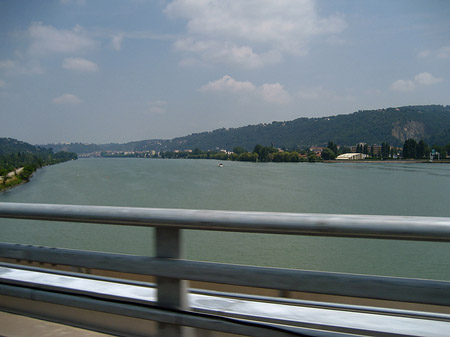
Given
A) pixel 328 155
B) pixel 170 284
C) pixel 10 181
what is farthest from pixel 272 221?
pixel 328 155

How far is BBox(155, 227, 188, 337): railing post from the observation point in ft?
6.57

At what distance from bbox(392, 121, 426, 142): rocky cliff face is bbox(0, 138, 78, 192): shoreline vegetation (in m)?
126

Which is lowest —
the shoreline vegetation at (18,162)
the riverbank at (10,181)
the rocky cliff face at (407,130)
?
the riverbank at (10,181)

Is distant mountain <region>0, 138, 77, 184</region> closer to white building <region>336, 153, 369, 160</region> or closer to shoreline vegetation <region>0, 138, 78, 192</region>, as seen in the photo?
shoreline vegetation <region>0, 138, 78, 192</region>

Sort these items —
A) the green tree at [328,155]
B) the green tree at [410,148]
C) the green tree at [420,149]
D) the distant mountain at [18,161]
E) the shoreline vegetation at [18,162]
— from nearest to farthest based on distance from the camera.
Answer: the shoreline vegetation at [18,162] → the distant mountain at [18,161] → the green tree at [420,149] → the green tree at [410,148] → the green tree at [328,155]

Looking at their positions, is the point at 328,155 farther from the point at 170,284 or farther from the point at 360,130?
the point at 170,284

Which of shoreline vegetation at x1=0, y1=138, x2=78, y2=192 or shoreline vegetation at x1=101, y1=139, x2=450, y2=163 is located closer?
shoreline vegetation at x1=0, y1=138, x2=78, y2=192

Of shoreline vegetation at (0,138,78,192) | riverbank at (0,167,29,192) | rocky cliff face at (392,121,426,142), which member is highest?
rocky cliff face at (392,121,426,142)

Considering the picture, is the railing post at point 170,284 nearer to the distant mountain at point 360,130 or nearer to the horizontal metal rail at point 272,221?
the horizontal metal rail at point 272,221

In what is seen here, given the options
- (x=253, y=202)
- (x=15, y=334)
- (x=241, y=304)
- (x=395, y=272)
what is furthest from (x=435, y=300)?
(x=253, y=202)

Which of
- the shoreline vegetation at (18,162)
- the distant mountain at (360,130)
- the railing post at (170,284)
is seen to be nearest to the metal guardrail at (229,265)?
the railing post at (170,284)

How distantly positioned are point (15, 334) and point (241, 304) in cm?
120

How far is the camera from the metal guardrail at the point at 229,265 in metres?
1.58

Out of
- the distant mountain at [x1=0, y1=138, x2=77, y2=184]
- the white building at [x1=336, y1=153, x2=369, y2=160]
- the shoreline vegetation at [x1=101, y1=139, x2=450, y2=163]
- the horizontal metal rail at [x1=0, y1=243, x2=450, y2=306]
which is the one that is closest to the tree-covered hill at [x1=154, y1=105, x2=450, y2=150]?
the shoreline vegetation at [x1=101, y1=139, x2=450, y2=163]
